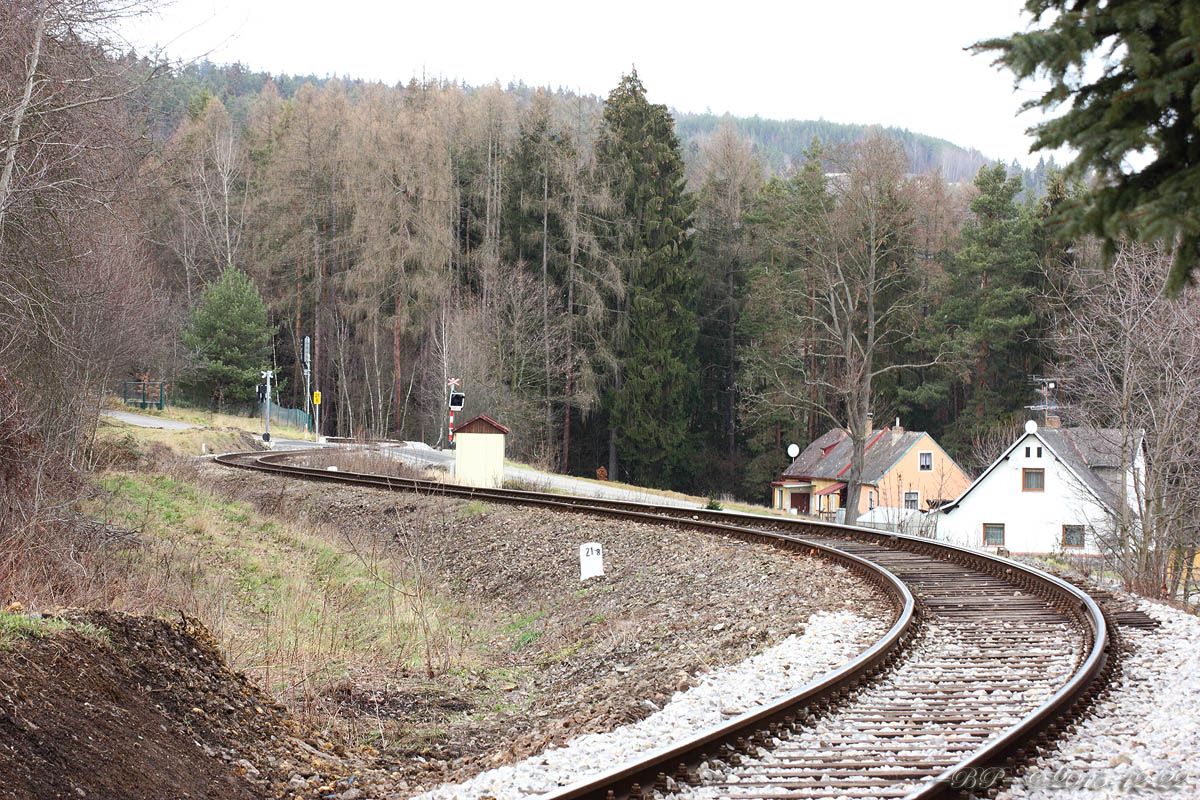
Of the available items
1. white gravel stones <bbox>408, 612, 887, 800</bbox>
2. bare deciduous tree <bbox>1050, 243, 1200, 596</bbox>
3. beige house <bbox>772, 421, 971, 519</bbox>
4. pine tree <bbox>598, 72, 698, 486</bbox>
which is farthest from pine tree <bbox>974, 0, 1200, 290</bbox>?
pine tree <bbox>598, 72, 698, 486</bbox>

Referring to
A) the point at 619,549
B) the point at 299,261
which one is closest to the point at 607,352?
the point at 299,261

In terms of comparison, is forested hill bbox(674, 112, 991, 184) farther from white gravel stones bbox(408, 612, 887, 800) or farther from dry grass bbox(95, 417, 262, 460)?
white gravel stones bbox(408, 612, 887, 800)

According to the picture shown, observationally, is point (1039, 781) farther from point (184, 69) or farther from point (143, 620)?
point (184, 69)

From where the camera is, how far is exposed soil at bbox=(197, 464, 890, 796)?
8.00 metres

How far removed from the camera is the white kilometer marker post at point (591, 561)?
16344 mm

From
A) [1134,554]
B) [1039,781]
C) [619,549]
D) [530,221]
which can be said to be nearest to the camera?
[1039,781]

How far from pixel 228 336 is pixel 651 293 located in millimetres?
20813

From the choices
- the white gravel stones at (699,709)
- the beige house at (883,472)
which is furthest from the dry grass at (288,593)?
the beige house at (883,472)

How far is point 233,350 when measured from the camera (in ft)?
182

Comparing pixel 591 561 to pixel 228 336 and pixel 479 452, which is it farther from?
pixel 228 336

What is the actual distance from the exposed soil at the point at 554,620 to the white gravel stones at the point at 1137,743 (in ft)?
8.33

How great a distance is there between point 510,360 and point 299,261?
1514 cm

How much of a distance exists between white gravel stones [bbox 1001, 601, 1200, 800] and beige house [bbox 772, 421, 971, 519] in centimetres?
4214

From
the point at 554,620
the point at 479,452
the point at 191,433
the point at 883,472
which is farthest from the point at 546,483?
the point at 883,472
